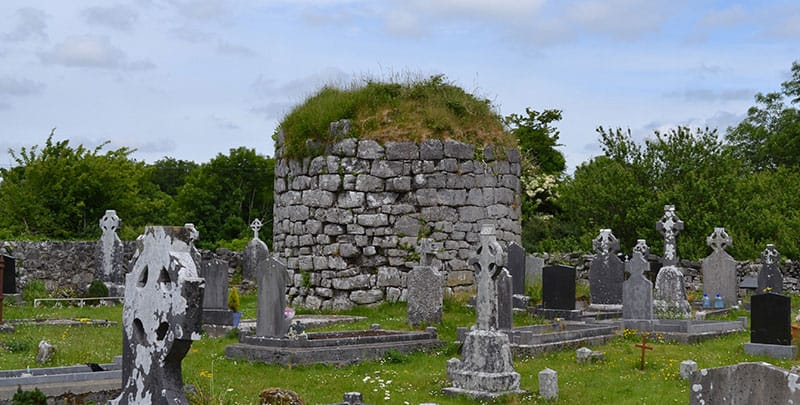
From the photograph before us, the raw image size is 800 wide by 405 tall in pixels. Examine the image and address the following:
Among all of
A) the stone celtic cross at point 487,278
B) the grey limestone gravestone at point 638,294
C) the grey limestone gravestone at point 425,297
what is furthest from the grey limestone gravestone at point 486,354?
the grey limestone gravestone at point 638,294

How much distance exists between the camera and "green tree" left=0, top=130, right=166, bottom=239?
3275 centimetres

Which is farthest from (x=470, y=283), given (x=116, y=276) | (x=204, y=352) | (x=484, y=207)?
(x=116, y=276)

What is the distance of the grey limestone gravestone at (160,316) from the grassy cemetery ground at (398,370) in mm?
1807

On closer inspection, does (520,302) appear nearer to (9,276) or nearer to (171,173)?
(9,276)

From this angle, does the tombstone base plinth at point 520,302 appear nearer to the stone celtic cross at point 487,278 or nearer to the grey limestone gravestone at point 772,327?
the grey limestone gravestone at point 772,327

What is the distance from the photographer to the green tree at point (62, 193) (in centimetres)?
3275

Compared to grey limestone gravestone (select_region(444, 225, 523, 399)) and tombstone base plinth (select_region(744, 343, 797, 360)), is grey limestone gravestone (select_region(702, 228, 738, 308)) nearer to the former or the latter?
tombstone base plinth (select_region(744, 343, 797, 360))

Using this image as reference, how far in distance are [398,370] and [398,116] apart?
8837 millimetres

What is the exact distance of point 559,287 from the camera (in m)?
18.0

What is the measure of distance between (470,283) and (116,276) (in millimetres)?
9582

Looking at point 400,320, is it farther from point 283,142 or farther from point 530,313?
point 283,142

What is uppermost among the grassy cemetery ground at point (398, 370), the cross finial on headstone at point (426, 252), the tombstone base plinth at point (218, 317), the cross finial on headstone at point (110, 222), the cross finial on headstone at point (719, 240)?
the cross finial on headstone at point (110, 222)

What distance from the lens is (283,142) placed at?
21781 millimetres

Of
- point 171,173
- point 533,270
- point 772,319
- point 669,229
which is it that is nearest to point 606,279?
point 533,270
